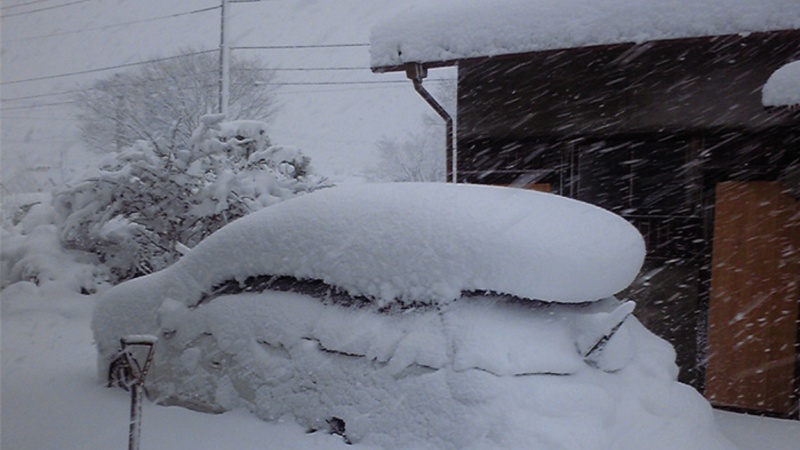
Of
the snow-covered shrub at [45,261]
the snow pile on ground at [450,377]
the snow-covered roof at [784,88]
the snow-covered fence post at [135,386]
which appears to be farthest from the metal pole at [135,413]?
the snow-covered shrub at [45,261]

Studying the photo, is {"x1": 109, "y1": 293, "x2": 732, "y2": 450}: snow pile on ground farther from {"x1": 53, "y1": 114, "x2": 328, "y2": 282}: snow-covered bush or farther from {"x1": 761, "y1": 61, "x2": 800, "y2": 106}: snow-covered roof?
{"x1": 53, "y1": 114, "x2": 328, "y2": 282}: snow-covered bush

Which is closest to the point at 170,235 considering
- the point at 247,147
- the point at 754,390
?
the point at 247,147

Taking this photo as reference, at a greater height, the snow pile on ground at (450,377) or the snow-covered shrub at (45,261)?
the snow pile on ground at (450,377)

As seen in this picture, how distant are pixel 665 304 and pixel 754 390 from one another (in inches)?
43.1

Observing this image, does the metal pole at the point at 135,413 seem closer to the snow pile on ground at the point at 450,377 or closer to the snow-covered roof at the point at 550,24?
the snow pile on ground at the point at 450,377

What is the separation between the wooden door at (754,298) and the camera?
5.27 meters

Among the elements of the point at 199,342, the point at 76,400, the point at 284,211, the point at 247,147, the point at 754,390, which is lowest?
the point at 754,390

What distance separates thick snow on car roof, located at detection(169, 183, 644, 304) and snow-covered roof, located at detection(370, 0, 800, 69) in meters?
2.33

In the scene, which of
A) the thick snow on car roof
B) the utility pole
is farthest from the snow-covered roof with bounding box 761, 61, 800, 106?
the utility pole

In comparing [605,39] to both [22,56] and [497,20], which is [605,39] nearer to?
[497,20]

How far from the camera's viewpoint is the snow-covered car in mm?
2619

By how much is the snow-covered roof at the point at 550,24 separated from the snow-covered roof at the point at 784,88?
0.35m

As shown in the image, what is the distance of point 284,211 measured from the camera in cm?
348

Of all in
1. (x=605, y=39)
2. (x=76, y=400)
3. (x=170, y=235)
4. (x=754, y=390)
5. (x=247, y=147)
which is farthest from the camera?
(x=247, y=147)
